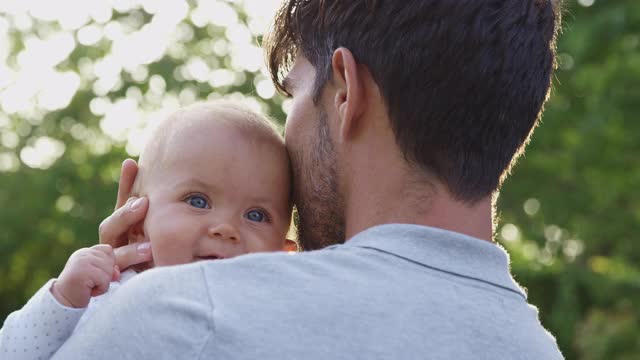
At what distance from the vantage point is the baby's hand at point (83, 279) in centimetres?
219

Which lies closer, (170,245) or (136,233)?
(170,245)

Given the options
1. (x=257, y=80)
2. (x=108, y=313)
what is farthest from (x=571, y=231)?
(x=108, y=313)

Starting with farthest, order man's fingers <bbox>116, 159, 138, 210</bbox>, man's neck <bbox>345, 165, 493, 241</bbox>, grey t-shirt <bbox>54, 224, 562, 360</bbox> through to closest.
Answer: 1. man's fingers <bbox>116, 159, 138, 210</bbox>
2. man's neck <bbox>345, 165, 493, 241</bbox>
3. grey t-shirt <bbox>54, 224, 562, 360</bbox>

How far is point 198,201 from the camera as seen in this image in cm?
257

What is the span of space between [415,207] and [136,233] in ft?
2.66

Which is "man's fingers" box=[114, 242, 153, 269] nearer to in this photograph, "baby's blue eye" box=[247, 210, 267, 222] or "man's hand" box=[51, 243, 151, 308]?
"man's hand" box=[51, 243, 151, 308]

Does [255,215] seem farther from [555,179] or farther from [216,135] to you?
[555,179]

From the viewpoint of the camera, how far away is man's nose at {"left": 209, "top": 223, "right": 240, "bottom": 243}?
249 cm

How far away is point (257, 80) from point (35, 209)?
9.18 ft

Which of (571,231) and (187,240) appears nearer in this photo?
(187,240)

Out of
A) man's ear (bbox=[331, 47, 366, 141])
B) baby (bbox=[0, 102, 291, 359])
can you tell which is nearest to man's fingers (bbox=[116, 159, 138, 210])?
baby (bbox=[0, 102, 291, 359])

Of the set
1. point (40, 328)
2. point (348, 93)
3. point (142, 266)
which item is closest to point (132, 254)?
point (142, 266)

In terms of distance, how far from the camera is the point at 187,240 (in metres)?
2.49

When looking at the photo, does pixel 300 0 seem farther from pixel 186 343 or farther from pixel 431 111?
pixel 186 343
